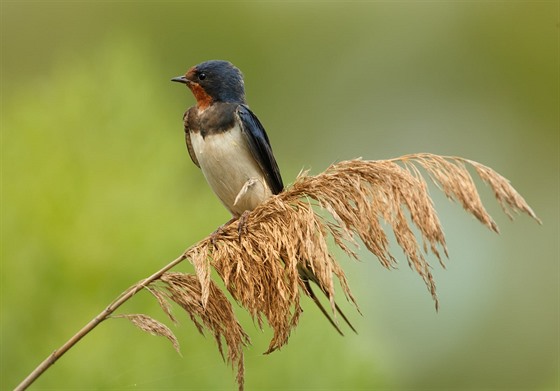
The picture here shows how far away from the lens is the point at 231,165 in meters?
4.42

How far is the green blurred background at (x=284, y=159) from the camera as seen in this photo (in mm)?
7828

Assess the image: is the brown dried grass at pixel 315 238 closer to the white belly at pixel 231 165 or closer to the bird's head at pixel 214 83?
the white belly at pixel 231 165

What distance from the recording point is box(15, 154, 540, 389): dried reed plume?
9.00 ft

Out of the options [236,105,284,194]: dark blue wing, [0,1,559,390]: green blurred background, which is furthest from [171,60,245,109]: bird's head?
[0,1,559,390]: green blurred background

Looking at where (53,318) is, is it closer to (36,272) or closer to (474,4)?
(36,272)

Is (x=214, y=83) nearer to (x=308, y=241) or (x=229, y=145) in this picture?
(x=229, y=145)

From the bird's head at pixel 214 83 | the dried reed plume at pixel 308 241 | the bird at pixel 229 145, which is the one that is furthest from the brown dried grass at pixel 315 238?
the bird's head at pixel 214 83

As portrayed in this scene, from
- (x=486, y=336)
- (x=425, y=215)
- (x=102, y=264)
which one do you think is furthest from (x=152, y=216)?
(x=486, y=336)

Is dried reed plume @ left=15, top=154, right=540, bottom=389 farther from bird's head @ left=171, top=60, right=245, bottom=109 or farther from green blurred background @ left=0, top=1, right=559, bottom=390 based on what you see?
bird's head @ left=171, top=60, right=245, bottom=109

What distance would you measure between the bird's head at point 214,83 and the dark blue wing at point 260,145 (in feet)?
0.39

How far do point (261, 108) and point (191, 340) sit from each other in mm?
13891

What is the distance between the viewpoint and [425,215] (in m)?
2.72

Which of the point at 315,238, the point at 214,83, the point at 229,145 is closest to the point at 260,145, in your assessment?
the point at 229,145

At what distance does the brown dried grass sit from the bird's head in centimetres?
168
